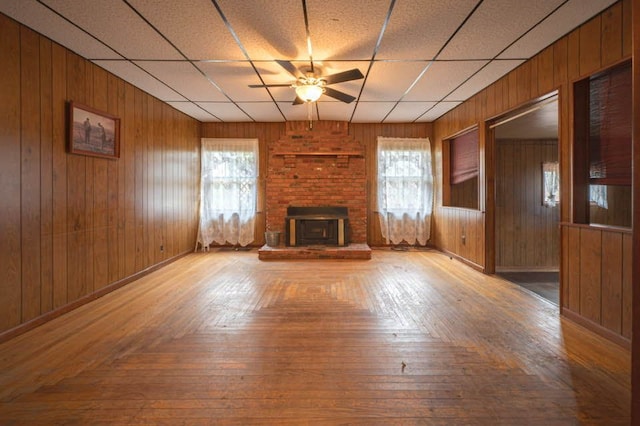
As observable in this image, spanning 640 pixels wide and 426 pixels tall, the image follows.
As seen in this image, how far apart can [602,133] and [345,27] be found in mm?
2374

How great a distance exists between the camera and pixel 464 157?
5.24m

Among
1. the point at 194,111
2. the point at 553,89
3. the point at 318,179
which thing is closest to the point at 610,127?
the point at 553,89

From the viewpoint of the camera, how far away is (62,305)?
9.67 ft

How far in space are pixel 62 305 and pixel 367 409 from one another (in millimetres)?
3054

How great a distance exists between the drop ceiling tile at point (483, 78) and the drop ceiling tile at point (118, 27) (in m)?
3.51

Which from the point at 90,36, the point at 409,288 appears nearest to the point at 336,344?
the point at 409,288

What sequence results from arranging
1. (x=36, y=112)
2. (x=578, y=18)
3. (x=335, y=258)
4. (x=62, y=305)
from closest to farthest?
(x=578, y=18) < (x=36, y=112) < (x=62, y=305) < (x=335, y=258)

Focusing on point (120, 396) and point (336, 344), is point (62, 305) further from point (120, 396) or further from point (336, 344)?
point (336, 344)

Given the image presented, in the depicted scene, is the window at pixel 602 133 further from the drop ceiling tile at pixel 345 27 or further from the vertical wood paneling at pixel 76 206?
the vertical wood paneling at pixel 76 206

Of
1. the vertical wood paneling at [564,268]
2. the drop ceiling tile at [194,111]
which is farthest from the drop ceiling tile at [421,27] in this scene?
the drop ceiling tile at [194,111]

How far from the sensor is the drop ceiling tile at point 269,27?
2.37 meters

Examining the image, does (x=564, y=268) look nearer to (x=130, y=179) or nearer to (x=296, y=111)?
(x=296, y=111)

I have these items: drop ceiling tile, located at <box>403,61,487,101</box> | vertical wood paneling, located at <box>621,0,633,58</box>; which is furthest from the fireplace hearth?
vertical wood paneling, located at <box>621,0,633,58</box>

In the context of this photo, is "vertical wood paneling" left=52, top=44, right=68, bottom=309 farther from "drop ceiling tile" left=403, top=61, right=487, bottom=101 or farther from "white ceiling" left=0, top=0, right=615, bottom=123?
"drop ceiling tile" left=403, top=61, right=487, bottom=101
